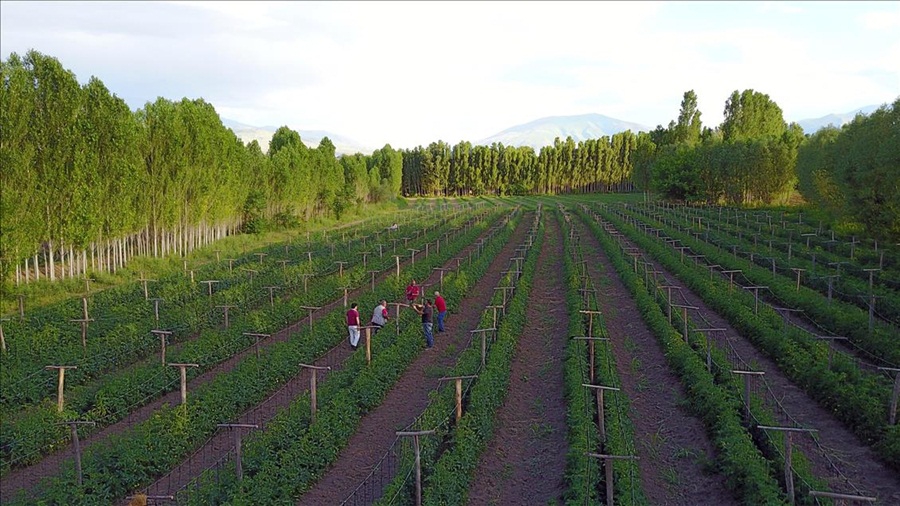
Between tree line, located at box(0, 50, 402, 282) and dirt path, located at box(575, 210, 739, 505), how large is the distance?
22.4m

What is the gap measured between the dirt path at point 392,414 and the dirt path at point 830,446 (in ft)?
24.6

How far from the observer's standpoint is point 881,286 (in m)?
22.3

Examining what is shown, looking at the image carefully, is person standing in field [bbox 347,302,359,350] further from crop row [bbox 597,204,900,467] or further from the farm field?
crop row [bbox 597,204,900,467]

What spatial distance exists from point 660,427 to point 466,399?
3986 mm

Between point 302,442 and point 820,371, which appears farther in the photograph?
point 820,371

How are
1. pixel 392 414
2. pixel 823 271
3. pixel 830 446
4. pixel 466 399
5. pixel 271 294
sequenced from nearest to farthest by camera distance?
pixel 830 446, pixel 466 399, pixel 392 414, pixel 271 294, pixel 823 271

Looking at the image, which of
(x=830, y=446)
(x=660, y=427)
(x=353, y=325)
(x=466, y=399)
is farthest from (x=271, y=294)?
(x=830, y=446)

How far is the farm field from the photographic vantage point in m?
10.1

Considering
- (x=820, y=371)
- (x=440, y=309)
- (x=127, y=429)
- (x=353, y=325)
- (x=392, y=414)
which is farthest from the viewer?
(x=440, y=309)

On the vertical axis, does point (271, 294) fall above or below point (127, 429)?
above

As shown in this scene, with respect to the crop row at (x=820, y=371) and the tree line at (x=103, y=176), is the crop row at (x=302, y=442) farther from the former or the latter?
the tree line at (x=103, y=176)

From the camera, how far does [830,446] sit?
1152cm

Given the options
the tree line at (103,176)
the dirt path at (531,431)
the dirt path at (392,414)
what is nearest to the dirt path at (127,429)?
the dirt path at (392,414)

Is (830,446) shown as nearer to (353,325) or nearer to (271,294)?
(353,325)
